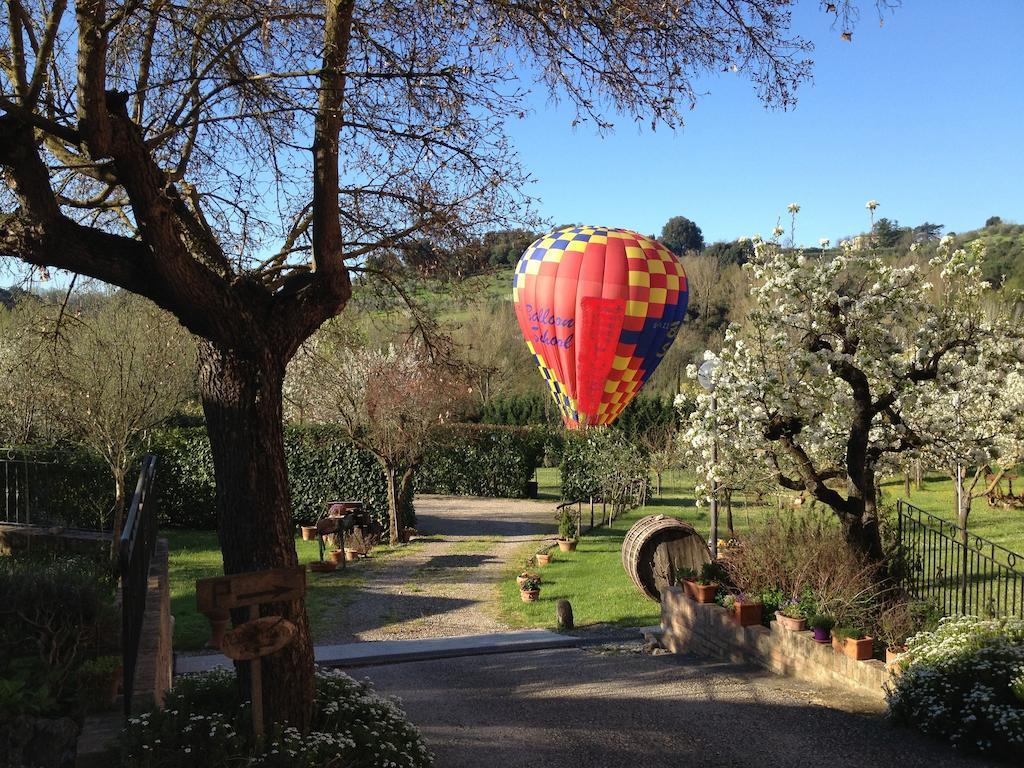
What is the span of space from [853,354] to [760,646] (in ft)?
9.76

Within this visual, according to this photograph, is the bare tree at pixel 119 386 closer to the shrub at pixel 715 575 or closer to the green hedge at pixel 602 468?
the shrub at pixel 715 575

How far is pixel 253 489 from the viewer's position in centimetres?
504

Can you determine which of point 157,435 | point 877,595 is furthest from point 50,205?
point 157,435

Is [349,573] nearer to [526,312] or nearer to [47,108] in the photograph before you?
[526,312]

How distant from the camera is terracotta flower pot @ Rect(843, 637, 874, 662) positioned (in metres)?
7.40

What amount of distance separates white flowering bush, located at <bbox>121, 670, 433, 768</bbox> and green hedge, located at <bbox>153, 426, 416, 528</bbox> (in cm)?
1470

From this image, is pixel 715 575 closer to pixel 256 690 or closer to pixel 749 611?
pixel 749 611

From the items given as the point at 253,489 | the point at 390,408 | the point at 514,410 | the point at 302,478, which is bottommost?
Result: the point at 302,478

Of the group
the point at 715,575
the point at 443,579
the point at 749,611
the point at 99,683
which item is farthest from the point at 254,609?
the point at 443,579

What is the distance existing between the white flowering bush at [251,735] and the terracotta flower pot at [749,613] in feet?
14.3

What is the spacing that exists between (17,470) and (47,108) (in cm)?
928

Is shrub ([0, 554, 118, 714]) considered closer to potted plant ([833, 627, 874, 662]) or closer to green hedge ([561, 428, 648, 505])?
potted plant ([833, 627, 874, 662])

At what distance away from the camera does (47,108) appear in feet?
18.6

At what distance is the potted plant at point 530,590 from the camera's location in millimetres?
13516
